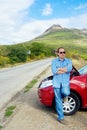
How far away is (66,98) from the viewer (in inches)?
328

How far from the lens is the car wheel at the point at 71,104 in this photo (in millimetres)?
8469

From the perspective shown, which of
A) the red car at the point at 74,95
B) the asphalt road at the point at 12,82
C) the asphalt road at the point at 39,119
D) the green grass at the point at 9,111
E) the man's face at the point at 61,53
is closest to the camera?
the asphalt road at the point at 39,119

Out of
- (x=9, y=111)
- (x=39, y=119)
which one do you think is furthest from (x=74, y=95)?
(x=9, y=111)

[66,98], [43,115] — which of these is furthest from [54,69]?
[43,115]

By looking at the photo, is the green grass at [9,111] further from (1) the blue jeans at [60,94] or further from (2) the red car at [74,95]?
(1) the blue jeans at [60,94]

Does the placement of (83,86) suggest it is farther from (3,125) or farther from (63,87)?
(3,125)

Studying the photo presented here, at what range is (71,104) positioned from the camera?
8516 mm

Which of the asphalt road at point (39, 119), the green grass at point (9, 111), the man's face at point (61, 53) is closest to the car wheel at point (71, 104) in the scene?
the asphalt road at point (39, 119)

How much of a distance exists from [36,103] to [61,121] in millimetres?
3013

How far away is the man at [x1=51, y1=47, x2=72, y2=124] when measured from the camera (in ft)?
25.6

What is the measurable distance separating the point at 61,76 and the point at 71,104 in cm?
111

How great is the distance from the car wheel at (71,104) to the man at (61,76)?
62 centimetres

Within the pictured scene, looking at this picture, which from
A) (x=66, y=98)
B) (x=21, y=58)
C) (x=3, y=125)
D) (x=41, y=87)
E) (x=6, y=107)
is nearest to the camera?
(x=3, y=125)

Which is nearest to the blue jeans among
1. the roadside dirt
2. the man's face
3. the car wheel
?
the roadside dirt
